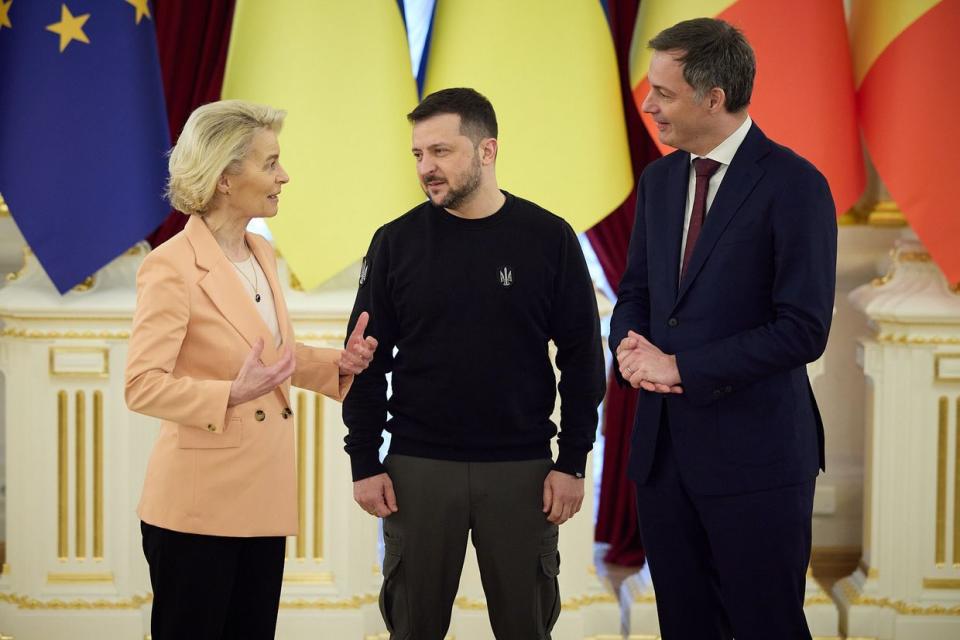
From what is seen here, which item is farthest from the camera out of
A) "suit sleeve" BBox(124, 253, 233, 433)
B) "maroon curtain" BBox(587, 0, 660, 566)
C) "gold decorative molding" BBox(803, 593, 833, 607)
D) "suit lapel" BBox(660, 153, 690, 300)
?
"maroon curtain" BBox(587, 0, 660, 566)

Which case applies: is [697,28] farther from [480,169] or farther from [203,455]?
[203,455]

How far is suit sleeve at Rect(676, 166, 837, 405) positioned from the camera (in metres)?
2.16

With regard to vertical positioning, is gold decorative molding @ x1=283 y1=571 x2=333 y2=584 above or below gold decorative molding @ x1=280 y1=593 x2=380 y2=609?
above

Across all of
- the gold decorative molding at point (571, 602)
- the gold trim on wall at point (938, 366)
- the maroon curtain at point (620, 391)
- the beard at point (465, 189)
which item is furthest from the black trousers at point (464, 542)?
the gold trim on wall at point (938, 366)

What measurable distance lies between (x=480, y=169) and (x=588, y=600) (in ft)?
5.89

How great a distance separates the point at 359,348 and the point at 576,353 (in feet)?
1.58

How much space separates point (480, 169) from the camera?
2.41m

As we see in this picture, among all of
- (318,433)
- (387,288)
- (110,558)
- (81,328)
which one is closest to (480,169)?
(387,288)

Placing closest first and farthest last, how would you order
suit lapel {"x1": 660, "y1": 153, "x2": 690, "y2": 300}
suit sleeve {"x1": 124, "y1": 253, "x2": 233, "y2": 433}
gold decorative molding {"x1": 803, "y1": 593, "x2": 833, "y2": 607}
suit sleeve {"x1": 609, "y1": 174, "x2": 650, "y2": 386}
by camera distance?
1. suit sleeve {"x1": 124, "y1": 253, "x2": 233, "y2": 433}
2. suit lapel {"x1": 660, "y1": 153, "x2": 690, "y2": 300}
3. suit sleeve {"x1": 609, "y1": 174, "x2": 650, "y2": 386}
4. gold decorative molding {"x1": 803, "y1": 593, "x2": 833, "y2": 607}

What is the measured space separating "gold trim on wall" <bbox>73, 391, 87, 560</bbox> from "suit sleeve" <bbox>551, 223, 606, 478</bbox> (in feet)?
5.64

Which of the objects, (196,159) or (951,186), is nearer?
(196,159)

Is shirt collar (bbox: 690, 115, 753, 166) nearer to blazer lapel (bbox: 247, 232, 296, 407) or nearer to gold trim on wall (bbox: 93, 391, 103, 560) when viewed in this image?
blazer lapel (bbox: 247, 232, 296, 407)

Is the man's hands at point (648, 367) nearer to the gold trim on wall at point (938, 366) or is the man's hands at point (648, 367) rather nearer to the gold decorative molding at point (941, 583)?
the gold trim on wall at point (938, 366)

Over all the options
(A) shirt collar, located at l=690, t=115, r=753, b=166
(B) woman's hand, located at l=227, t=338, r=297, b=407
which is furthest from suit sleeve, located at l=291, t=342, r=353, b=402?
(A) shirt collar, located at l=690, t=115, r=753, b=166
